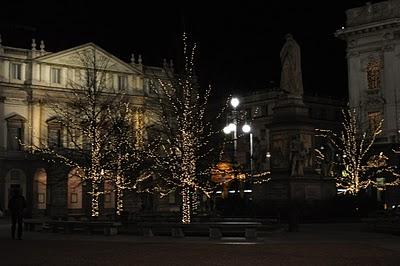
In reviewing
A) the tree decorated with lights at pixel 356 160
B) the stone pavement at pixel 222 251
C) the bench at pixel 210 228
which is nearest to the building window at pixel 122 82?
the tree decorated with lights at pixel 356 160

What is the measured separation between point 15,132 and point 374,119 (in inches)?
1676

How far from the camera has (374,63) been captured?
226 ft

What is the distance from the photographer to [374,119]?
225 feet

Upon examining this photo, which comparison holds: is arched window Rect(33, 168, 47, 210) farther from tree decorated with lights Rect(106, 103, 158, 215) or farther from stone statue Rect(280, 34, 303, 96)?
stone statue Rect(280, 34, 303, 96)

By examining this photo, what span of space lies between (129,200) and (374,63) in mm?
34390

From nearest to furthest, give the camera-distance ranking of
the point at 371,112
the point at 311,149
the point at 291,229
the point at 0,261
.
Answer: the point at 0,261 < the point at 291,229 < the point at 311,149 < the point at 371,112

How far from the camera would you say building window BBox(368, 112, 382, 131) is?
67.8 metres

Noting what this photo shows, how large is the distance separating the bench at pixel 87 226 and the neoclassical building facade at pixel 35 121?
47609mm

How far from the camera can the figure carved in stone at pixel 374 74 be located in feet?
225

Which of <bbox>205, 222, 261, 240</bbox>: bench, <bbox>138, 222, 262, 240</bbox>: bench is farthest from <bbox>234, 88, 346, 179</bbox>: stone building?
<bbox>205, 222, 261, 240</bbox>: bench

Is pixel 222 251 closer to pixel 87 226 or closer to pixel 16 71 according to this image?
pixel 87 226

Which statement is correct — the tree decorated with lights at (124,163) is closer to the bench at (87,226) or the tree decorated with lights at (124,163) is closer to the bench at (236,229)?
the bench at (87,226)

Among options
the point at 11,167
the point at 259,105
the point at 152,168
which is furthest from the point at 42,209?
the point at 152,168

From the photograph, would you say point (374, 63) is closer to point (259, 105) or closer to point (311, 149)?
point (259, 105)
